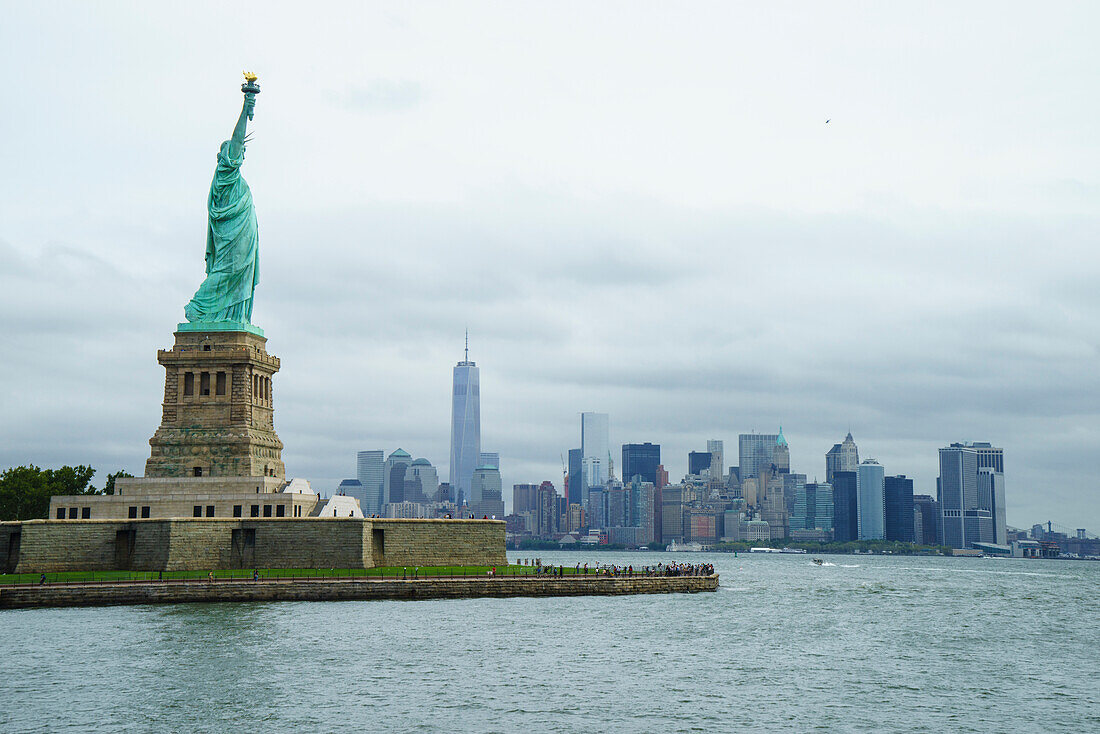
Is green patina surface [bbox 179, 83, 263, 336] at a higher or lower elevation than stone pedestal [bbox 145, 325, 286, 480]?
higher

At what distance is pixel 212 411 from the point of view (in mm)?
88188

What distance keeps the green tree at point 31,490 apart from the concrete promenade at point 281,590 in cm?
3029

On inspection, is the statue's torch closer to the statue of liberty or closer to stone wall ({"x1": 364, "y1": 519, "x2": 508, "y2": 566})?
the statue of liberty

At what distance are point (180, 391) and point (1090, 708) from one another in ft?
216

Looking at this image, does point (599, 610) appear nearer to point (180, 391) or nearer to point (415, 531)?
point (415, 531)

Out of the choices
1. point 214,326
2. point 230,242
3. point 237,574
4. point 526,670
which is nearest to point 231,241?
point 230,242

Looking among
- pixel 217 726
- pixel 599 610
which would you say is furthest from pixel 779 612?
pixel 217 726

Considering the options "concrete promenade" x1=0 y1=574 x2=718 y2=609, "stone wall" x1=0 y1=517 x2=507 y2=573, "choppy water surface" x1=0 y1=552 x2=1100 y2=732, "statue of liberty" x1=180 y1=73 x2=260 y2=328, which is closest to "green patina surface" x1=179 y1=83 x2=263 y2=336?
"statue of liberty" x1=180 y1=73 x2=260 y2=328

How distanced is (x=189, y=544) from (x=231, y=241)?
25.7m

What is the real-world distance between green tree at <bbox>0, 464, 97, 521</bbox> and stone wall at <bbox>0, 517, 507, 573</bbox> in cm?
2070

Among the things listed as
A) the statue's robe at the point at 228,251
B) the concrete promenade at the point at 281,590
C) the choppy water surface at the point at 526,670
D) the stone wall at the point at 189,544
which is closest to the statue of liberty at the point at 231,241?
the statue's robe at the point at 228,251

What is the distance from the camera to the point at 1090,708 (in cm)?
4703

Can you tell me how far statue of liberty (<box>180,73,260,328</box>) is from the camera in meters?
91.7

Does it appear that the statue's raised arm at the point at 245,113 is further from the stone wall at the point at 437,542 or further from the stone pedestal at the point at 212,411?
the stone wall at the point at 437,542
